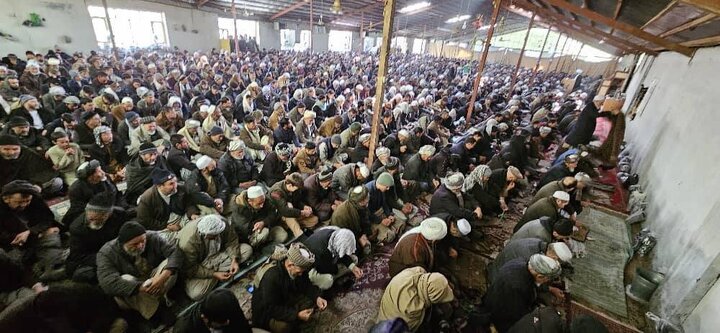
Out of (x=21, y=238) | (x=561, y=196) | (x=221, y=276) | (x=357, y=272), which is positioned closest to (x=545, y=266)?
(x=561, y=196)

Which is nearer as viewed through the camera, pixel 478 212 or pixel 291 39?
pixel 478 212

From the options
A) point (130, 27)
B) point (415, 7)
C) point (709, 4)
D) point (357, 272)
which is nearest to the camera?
point (709, 4)

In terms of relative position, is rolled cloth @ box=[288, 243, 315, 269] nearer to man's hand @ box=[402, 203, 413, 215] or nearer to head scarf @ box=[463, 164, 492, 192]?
man's hand @ box=[402, 203, 413, 215]

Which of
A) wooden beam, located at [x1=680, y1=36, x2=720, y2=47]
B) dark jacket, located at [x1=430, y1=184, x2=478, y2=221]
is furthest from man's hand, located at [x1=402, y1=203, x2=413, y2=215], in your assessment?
wooden beam, located at [x1=680, y1=36, x2=720, y2=47]

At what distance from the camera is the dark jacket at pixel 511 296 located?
9.77 ft

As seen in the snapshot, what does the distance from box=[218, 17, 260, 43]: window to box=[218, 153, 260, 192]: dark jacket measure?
794 inches

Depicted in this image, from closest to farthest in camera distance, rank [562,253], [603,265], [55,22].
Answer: [562,253]
[603,265]
[55,22]

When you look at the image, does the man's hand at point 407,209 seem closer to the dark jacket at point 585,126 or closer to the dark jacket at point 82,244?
the dark jacket at point 82,244

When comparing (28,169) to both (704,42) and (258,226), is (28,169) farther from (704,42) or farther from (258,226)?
(704,42)

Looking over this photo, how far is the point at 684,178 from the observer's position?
4641mm

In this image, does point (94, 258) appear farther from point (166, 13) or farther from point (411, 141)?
point (166, 13)

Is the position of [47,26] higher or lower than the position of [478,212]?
higher

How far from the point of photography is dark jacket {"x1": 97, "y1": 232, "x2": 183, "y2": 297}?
2.94 metres

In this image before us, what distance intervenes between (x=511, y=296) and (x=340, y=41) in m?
34.3
